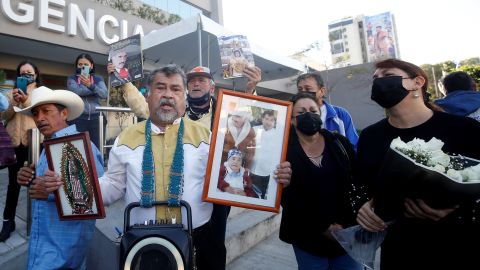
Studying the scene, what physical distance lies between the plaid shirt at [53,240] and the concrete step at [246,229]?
5.00 ft

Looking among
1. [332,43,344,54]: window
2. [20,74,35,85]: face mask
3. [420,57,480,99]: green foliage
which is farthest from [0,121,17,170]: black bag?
[332,43,344,54]: window

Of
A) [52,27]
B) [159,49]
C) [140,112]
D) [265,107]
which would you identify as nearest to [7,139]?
[140,112]

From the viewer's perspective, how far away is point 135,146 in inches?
69.2

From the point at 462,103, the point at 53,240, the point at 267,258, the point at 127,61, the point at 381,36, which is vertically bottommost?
the point at 267,258

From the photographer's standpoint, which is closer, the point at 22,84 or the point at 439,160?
the point at 439,160

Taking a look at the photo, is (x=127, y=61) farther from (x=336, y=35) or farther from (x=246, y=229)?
(x=336, y=35)

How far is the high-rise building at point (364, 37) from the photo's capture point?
217 feet

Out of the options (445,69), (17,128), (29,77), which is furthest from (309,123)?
(445,69)

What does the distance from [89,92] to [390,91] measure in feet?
10.9

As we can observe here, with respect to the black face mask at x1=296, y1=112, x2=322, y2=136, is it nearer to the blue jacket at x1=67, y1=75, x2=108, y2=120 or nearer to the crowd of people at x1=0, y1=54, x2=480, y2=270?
the crowd of people at x1=0, y1=54, x2=480, y2=270

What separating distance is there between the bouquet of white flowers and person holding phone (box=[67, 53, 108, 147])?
3.40 metres

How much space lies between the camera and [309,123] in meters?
1.98

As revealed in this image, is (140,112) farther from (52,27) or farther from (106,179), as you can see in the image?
(52,27)

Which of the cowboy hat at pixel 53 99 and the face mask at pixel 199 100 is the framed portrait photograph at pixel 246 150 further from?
the cowboy hat at pixel 53 99
